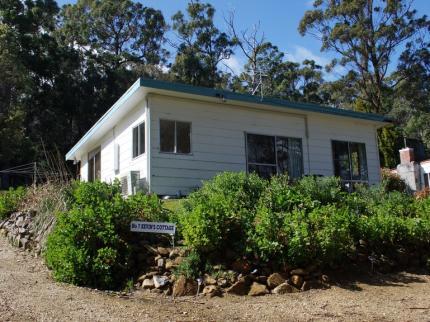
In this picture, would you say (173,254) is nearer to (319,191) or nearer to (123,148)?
(319,191)

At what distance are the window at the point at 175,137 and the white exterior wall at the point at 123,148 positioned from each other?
1.94ft

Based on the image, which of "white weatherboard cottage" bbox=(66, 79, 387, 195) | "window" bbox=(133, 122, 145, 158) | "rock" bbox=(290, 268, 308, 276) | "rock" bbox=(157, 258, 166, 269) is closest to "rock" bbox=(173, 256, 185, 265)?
"rock" bbox=(157, 258, 166, 269)

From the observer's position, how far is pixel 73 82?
3288 cm

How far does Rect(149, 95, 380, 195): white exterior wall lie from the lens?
12430mm

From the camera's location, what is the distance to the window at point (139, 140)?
13.0 m

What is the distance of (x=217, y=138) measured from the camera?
1341 cm

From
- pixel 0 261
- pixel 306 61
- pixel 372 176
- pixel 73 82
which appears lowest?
pixel 0 261

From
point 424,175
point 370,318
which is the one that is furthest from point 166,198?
point 424,175

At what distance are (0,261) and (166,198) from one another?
14.6 feet

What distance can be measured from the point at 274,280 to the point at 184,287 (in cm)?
123

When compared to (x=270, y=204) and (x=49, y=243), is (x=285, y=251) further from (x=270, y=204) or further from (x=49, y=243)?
(x=49, y=243)

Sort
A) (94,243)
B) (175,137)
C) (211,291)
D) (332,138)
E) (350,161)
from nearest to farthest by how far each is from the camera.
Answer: (211,291) < (94,243) < (175,137) < (332,138) < (350,161)

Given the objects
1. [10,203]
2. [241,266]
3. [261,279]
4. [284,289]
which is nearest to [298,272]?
[284,289]

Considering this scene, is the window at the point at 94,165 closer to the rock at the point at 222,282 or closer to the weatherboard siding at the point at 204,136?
the weatherboard siding at the point at 204,136
